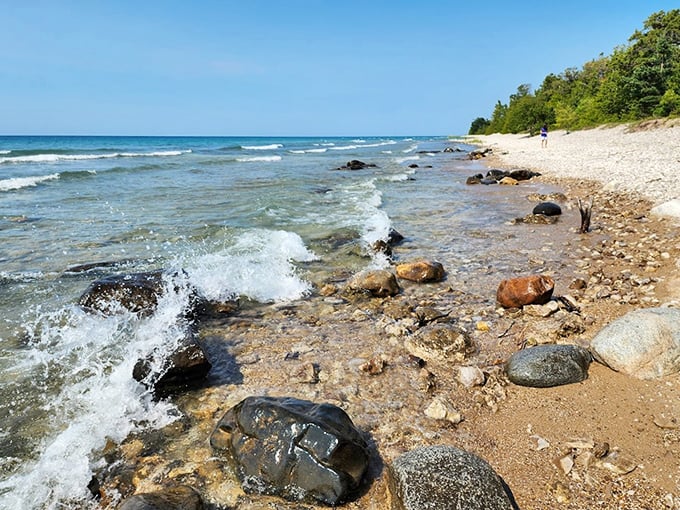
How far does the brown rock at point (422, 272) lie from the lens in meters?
7.22

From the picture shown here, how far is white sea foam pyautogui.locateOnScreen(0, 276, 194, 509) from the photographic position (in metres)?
3.06

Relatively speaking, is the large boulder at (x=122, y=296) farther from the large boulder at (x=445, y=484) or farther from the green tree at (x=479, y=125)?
the green tree at (x=479, y=125)

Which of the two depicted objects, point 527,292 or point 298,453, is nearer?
point 298,453

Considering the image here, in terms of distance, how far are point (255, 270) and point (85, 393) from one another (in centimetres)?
366

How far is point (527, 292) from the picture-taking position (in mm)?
5789

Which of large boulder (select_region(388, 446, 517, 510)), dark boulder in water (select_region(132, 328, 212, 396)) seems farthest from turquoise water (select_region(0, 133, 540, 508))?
large boulder (select_region(388, 446, 517, 510))

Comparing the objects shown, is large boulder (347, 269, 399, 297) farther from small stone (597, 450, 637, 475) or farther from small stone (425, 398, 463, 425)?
small stone (597, 450, 637, 475)

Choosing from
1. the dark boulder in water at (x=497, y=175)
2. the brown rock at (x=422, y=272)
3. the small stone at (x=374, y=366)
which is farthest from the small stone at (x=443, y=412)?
the dark boulder in water at (x=497, y=175)

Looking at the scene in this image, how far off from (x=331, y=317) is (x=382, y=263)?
259 centimetres

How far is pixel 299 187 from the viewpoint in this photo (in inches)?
795

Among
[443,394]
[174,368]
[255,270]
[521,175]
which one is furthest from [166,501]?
[521,175]

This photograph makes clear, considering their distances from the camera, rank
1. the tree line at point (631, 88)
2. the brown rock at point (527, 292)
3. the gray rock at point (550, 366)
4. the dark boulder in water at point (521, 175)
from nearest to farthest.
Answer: the gray rock at point (550, 366)
the brown rock at point (527, 292)
the dark boulder in water at point (521, 175)
the tree line at point (631, 88)

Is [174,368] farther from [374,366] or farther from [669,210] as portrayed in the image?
[669,210]

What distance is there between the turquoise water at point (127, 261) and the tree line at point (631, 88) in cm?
2791
